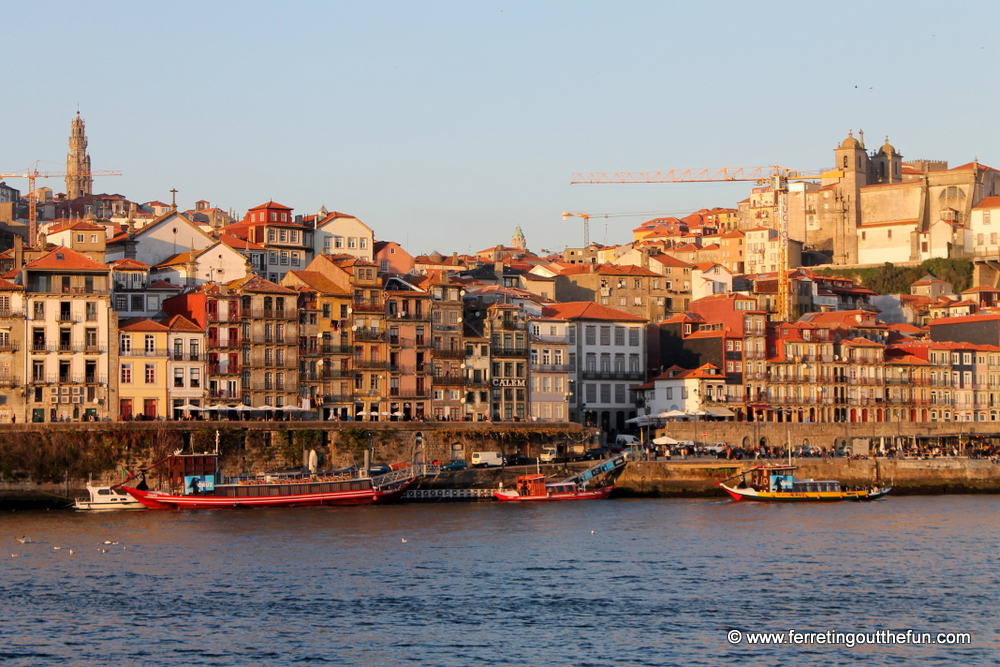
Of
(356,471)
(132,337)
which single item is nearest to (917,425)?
(356,471)

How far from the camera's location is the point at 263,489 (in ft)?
255

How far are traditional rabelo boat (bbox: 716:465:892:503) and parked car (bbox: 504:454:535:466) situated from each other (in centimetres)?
1103

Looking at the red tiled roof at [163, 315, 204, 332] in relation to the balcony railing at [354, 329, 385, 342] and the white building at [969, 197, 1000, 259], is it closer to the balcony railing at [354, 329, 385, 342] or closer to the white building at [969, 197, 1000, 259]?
the balcony railing at [354, 329, 385, 342]

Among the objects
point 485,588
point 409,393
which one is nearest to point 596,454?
point 409,393

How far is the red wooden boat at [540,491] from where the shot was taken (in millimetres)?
81812

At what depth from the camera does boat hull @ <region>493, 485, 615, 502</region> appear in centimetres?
8169

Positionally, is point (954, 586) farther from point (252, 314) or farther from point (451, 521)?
point (252, 314)

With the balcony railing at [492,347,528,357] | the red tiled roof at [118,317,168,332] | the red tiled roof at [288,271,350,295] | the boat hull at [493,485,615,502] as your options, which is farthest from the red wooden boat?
the red tiled roof at [118,317,168,332]

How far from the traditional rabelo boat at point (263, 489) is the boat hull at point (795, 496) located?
18.1 m

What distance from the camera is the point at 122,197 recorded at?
192 metres

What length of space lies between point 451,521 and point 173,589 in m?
21.5

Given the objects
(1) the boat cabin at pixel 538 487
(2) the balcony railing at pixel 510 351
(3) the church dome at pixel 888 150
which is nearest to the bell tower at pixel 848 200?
(3) the church dome at pixel 888 150

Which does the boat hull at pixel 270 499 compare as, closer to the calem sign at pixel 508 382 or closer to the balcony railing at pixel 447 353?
the balcony railing at pixel 447 353

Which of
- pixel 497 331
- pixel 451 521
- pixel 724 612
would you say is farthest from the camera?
pixel 497 331
